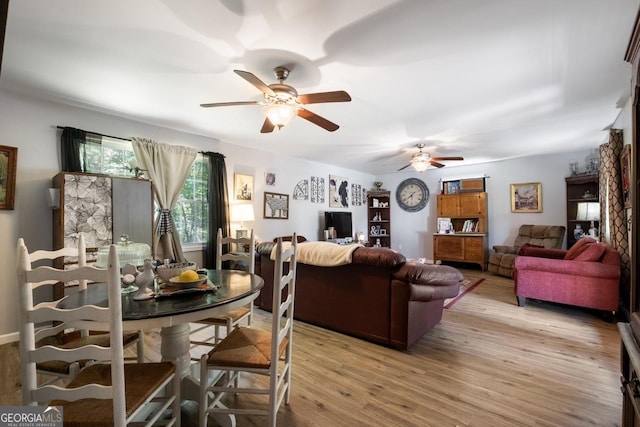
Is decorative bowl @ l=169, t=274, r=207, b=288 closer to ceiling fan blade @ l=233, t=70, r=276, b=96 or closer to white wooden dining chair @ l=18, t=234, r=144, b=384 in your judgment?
white wooden dining chair @ l=18, t=234, r=144, b=384

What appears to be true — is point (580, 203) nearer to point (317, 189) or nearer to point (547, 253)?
point (547, 253)

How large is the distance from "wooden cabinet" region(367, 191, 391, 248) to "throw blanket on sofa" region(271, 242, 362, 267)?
15.9 feet

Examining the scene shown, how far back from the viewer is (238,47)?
2059 mm

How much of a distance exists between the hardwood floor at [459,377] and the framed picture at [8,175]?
138cm

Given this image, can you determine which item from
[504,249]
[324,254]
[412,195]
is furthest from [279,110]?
[412,195]

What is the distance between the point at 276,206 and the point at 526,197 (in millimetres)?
5184

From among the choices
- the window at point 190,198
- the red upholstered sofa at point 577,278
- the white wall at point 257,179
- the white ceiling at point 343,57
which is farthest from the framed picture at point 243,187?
the red upholstered sofa at point 577,278

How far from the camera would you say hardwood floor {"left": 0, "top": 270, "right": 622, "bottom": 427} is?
5.69ft

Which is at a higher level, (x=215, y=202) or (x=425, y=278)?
(x=215, y=202)

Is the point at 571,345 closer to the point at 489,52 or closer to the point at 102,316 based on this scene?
the point at 489,52

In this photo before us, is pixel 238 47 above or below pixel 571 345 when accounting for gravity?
above

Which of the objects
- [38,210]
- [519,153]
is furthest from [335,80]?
[519,153]

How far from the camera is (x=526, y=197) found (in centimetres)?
593

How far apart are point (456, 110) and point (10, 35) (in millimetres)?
3859
